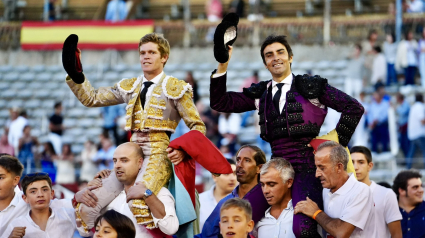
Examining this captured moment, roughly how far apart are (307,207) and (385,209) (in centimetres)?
115

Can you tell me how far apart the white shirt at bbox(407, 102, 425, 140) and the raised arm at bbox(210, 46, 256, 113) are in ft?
19.3

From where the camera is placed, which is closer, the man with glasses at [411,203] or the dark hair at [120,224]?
the dark hair at [120,224]

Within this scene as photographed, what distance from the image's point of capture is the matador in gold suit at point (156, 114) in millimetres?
5355

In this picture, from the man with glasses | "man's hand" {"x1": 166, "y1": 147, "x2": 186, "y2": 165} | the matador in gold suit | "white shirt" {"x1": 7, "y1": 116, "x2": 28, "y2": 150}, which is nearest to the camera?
"man's hand" {"x1": 166, "y1": 147, "x2": 186, "y2": 165}

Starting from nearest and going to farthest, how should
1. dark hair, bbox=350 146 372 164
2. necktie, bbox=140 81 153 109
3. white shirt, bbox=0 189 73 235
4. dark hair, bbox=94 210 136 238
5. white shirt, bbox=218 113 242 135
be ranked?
1. dark hair, bbox=94 210 136 238
2. necktie, bbox=140 81 153 109
3. white shirt, bbox=0 189 73 235
4. dark hair, bbox=350 146 372 164
5. white shirt, bbox=218 113 242 135

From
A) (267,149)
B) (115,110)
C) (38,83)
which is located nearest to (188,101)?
(267,149)

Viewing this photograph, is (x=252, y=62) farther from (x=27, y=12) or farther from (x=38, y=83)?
(x=27, y=12)

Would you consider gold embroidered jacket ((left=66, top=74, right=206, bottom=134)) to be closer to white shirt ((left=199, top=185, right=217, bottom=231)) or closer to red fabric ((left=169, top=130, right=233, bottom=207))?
red fabric ((left=169, top=130, right=233, bottom=207))

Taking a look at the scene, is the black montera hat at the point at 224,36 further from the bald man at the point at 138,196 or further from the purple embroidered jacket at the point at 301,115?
the bald man at the point at 138,196

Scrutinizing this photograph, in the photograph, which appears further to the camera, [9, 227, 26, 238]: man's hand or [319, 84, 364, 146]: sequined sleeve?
[9, 227, 26, 238]: man's hand

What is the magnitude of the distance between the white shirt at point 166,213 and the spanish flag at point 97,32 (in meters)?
11.8

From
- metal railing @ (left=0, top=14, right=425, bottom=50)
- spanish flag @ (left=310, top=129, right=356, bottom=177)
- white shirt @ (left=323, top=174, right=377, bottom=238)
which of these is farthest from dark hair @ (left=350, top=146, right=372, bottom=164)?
Result: metal railing @ (left=0, top=14, right=425, bottom=50)

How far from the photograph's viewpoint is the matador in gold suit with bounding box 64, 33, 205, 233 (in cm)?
536

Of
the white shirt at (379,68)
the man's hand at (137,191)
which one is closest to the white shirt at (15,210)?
the man's hand at (137,191)
